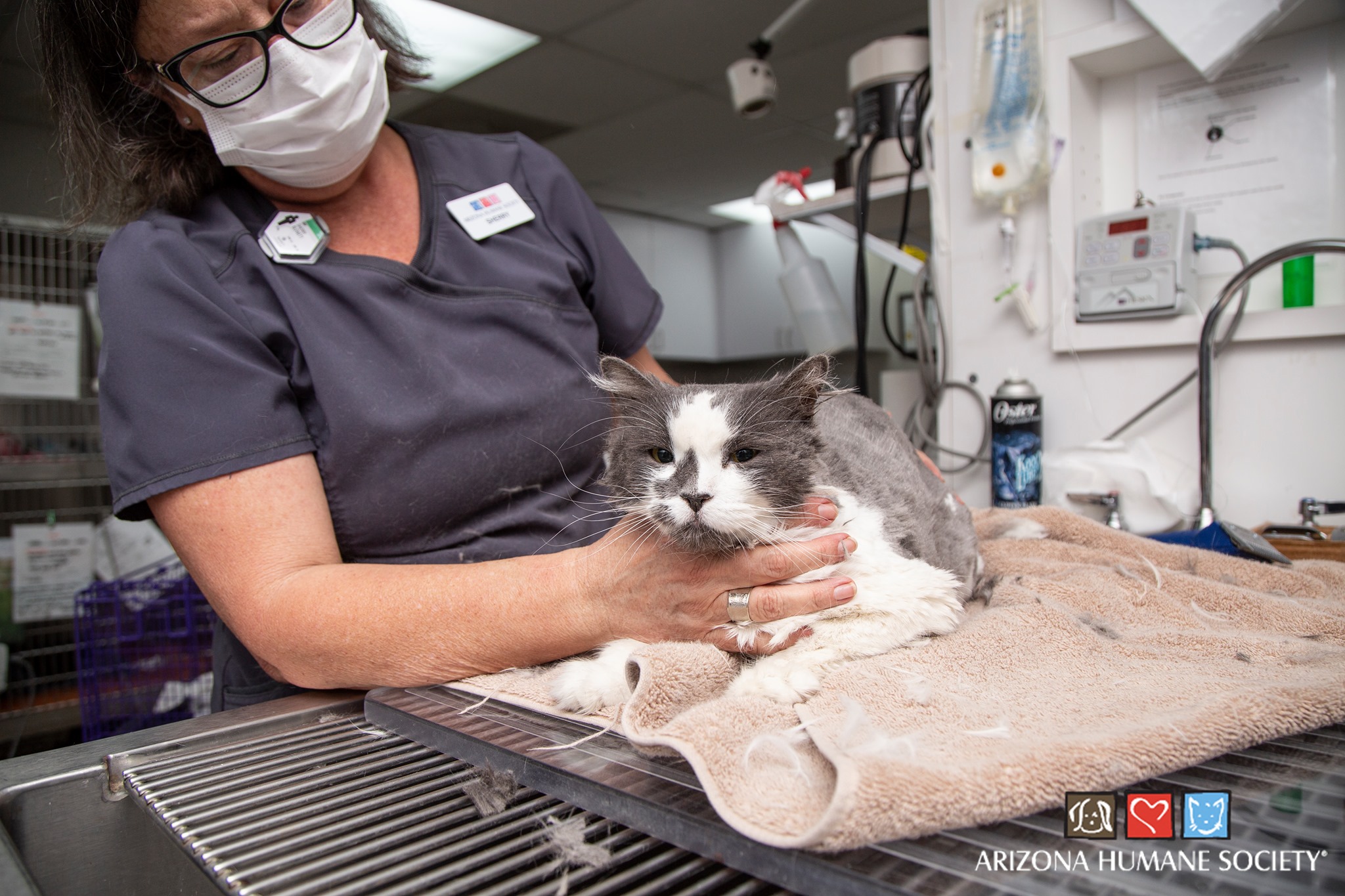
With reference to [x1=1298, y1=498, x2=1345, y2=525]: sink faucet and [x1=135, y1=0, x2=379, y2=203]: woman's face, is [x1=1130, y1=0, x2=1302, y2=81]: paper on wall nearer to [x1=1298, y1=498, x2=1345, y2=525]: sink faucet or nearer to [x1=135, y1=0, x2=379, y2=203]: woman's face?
[x1=1298, y1=498, x2=1345, y2=525]: sink faucet

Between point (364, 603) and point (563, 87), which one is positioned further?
point (563, 87)

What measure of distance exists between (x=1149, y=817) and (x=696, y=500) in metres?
0.51

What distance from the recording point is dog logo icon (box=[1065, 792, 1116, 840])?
0.55 metres

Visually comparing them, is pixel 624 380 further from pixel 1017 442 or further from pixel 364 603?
pixel 1017 442

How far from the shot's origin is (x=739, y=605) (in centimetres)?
92

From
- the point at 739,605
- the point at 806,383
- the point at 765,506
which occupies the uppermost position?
the point at 806,383

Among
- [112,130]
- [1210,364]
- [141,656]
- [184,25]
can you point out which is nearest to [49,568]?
[141,656]

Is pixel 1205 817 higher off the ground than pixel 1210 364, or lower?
lower

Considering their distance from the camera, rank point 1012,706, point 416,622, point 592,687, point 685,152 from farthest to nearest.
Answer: point 685,152 < point 416,622 < point 592,687 < point 1012,706

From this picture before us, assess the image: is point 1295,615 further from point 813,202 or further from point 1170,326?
point 813,202

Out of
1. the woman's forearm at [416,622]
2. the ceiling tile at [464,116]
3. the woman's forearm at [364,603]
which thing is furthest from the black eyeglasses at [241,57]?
the ceiling tile at [464,116]

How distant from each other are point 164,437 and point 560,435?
1.86ft

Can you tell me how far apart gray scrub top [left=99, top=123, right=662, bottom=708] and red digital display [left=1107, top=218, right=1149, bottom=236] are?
1190 mm

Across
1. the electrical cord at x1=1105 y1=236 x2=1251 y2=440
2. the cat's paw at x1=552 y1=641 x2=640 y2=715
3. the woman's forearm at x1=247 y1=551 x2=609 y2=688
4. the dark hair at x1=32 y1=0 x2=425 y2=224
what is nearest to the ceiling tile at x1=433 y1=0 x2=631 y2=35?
the dark hair at x1=32 y1=0 x2=425 y2=224
